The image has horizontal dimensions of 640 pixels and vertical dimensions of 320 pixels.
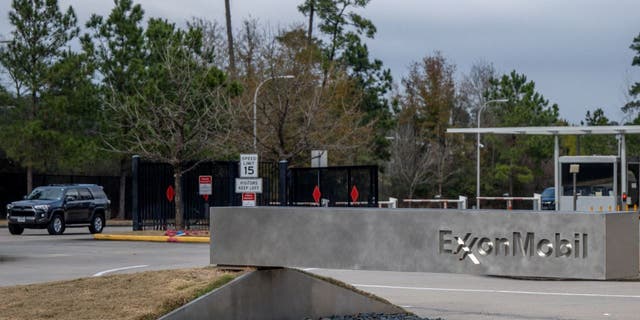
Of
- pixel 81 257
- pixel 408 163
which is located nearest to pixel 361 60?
pixel 408 163

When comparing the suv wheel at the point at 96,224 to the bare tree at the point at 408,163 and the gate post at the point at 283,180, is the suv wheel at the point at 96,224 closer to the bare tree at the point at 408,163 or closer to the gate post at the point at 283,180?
the gate post at the point at 283,180

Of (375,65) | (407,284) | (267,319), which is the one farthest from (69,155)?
(267,319)

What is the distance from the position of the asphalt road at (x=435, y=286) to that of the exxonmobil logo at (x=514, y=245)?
3795 mm

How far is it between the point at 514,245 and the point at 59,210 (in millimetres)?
27640

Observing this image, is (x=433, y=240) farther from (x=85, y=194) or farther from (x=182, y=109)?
(x=85, y=194)

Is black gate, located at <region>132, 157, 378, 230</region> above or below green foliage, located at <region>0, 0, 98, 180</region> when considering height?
below

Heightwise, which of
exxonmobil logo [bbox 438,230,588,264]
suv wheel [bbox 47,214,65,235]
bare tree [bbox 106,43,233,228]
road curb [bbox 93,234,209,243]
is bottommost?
road curb [bbox 93,234,209,243]

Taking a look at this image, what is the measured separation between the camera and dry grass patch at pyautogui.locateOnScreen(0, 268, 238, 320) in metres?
10.6

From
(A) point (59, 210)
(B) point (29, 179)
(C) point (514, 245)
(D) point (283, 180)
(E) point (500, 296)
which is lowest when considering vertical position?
(E) point (500, 296)

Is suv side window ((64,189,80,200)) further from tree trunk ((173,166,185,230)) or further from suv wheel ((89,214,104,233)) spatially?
tree trunk ((173,166,185,230))

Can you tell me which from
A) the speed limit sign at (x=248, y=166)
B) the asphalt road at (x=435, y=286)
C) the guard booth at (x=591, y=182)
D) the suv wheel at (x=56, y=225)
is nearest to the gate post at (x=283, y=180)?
the speed limit sign at (x=248, y=166)

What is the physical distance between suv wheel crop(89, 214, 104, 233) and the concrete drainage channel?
24.9 metres

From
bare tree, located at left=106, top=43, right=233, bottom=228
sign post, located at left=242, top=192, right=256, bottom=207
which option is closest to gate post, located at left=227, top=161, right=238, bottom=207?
bare tree, located at left=106, top=43, right=233, bottom=228

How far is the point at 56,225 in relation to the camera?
117 ft
